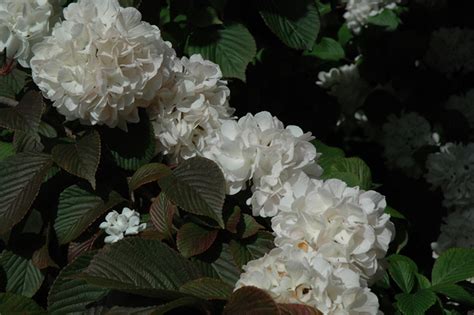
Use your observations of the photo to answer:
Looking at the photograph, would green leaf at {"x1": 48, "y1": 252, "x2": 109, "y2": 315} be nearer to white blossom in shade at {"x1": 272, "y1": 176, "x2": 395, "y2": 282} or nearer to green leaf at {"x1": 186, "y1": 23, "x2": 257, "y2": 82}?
white blossom in shade at {"x1": 272, "y1": 176, "x2": 395, "y2": 282}

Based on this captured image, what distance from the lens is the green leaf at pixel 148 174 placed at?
1518 millimetres

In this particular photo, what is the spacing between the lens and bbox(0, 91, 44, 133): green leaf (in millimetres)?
1536

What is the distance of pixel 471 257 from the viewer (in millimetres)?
1580

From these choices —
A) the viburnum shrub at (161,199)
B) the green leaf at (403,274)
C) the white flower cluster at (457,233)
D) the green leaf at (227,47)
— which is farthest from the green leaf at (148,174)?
the white flower cluster at (457,233)

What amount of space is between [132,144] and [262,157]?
0.91 feet

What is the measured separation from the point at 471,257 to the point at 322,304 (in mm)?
460

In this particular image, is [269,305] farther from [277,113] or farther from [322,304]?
[277,113]

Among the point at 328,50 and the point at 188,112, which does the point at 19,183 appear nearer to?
the point at 188,112

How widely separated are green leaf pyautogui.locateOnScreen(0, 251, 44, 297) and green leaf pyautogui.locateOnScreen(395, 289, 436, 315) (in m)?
0.67

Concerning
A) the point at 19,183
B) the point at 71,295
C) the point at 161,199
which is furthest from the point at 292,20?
the point at 71,295

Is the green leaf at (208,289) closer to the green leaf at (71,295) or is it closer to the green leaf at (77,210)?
the green leaf at (71,295)

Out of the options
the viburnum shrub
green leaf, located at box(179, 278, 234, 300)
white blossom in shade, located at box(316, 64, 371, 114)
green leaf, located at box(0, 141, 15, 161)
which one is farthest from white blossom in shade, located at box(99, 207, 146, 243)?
white blossom in shade, located at box(316, 64, 371, 114)

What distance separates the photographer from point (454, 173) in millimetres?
2635

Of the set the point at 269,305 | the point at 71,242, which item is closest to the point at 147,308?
the point at 269,305
